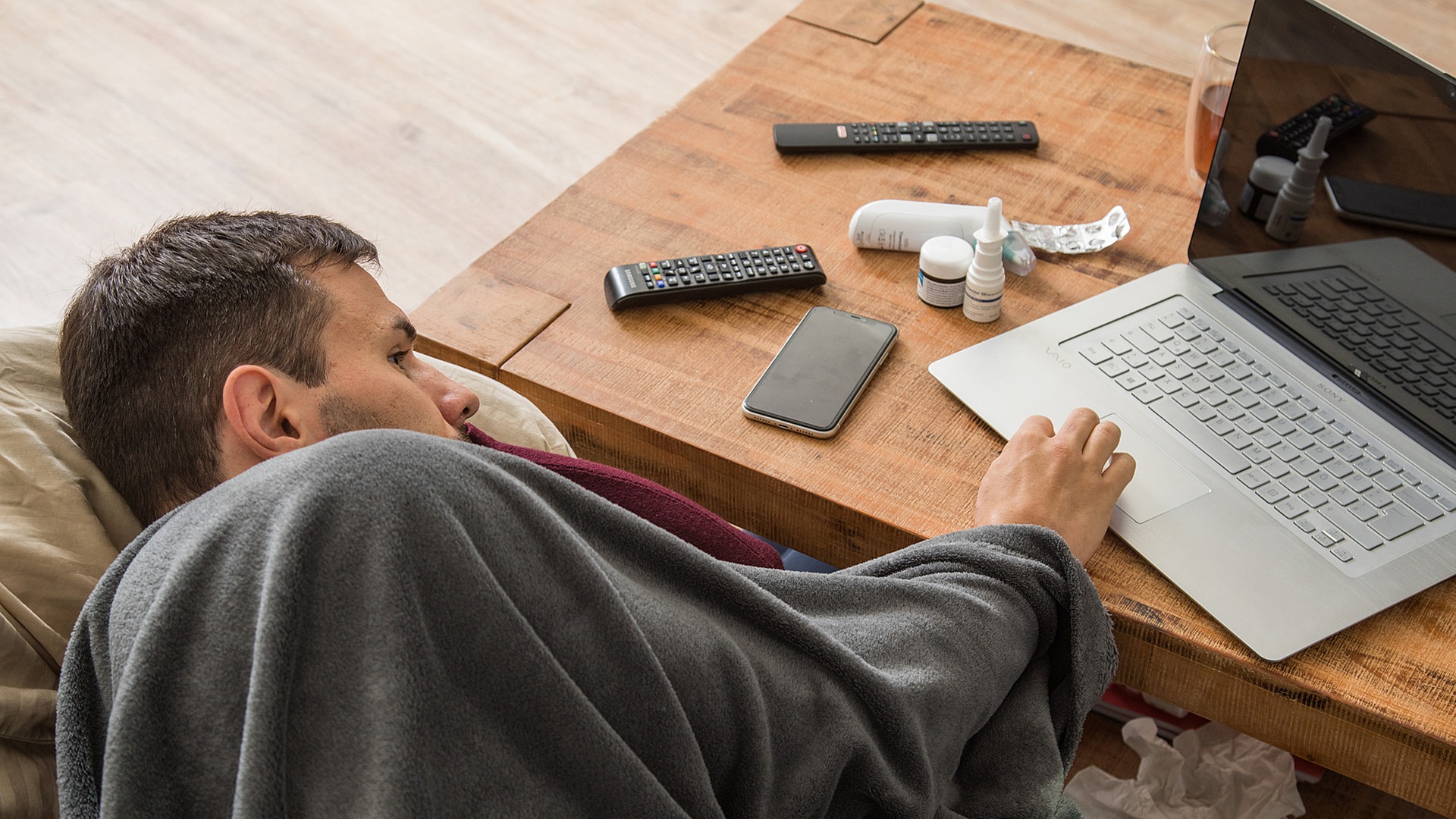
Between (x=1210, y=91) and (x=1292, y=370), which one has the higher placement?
(x=1210, y=91)

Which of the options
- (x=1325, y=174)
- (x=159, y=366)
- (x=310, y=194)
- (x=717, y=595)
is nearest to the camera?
(x=717, y=595)

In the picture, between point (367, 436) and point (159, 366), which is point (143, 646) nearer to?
point (367, 436)

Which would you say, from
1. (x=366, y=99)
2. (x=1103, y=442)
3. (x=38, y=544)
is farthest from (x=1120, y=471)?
(x=366, y=99)

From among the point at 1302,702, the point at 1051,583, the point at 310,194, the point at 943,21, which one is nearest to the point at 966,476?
the point at 1051,583

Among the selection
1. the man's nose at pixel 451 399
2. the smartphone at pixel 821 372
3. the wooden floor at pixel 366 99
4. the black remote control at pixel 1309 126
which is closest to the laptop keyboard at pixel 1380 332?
the black remote control at pixel 1309 126

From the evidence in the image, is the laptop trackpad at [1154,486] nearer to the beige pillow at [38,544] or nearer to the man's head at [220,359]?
the man's head at [220,359]

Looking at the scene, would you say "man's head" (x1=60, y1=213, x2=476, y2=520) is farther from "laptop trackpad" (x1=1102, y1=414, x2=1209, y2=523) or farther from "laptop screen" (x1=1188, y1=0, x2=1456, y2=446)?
"laptop screen" (x1=1188, y1=0, x2=1456, y2=446)

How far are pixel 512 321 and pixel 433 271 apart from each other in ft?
3.70

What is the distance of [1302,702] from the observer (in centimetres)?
88

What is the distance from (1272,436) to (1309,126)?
281 mm

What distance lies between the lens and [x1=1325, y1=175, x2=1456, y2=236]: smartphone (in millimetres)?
950

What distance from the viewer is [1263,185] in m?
1.11

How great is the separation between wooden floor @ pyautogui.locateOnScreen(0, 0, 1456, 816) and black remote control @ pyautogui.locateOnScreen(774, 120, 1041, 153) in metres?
1.05

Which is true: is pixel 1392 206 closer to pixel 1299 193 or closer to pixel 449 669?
pixel 1299 193
